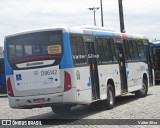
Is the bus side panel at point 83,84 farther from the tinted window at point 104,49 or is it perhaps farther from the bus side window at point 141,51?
the bus side window at point 141,51

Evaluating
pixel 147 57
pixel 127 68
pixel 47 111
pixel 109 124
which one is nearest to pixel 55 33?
pixel 109 124

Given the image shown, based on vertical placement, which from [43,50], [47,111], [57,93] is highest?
[43,50]

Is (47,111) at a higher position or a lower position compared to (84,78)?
lower

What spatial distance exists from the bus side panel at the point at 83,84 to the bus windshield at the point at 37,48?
0.84 m

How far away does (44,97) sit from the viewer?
1383 cm

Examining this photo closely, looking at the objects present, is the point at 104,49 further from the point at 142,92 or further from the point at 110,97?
the point at 142,92

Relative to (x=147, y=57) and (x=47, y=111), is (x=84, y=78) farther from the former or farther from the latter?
(x=147, y=57)

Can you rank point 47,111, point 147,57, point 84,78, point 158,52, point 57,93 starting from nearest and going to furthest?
point 57,93
point 84,78
point 47,111
point 147,57
point 158,52

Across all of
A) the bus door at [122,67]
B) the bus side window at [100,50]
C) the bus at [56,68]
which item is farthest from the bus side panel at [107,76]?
the bus door at [122,67]

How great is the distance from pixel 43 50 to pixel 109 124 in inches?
125

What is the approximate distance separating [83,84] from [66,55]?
1251mm

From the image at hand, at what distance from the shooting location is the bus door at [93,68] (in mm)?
15555

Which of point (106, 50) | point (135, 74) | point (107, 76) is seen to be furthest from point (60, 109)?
point (135, 74)

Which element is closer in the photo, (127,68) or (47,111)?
(47,111)
